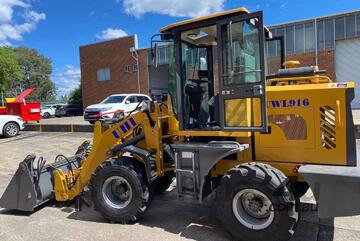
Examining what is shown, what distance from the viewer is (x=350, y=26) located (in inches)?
963

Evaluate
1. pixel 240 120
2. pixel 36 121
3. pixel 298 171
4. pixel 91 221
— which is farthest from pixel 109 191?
pixel 36 121

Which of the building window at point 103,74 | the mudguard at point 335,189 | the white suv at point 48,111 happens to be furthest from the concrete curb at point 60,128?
the white suv at point 48,111

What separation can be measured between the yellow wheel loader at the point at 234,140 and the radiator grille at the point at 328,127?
11mm

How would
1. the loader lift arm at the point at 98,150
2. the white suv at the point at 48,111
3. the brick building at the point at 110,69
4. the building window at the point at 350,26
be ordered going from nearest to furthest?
the loader lift arm at the point at 98,150 < the building window at the point at 350,26 < the brick building at the point at 110,69 < the white suv at the point at 48,111

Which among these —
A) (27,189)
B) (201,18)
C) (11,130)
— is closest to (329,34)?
(11,130)

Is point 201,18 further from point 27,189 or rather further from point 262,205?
point 27,189

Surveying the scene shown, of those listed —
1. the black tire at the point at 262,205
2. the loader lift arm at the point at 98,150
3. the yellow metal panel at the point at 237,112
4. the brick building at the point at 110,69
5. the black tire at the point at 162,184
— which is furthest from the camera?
the brick building at the point at 110,69

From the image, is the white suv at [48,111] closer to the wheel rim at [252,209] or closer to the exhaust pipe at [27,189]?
the exhaust pipe at [27,189]

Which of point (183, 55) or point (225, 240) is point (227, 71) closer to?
point (183, 55)

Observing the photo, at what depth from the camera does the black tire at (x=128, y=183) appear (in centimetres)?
Result: 486

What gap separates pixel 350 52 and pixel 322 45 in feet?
6.42

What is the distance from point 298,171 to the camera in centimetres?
394

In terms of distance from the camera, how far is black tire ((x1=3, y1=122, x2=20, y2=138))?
52.1 feet

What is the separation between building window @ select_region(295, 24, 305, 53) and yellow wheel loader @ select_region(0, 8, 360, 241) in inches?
895
